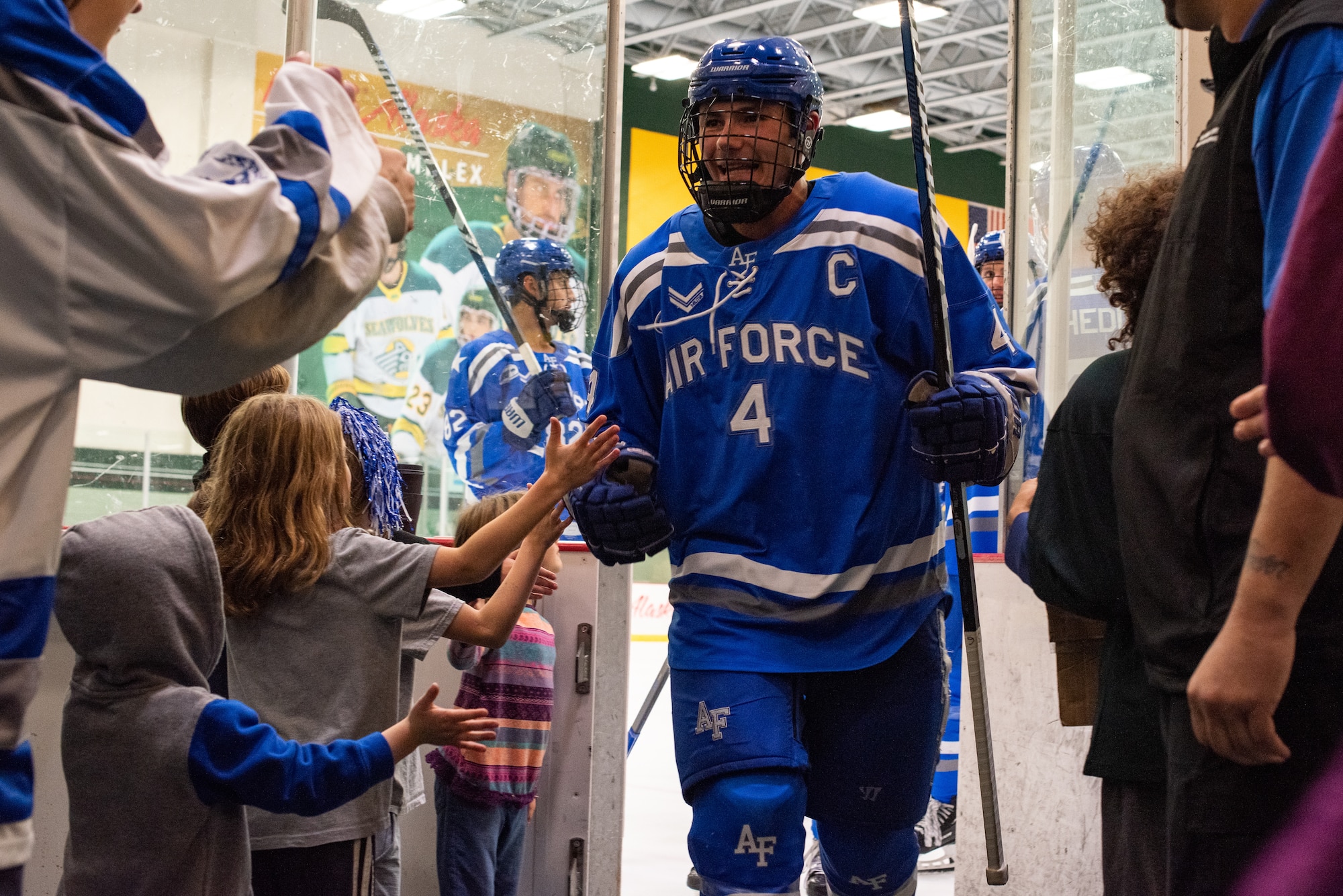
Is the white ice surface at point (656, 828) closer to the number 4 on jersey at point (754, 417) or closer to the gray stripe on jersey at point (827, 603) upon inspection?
the gray stripe on jersey at point (827, 603)

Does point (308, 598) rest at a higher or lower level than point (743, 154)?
lower

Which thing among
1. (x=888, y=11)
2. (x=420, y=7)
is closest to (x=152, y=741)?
(x=420, y=7)

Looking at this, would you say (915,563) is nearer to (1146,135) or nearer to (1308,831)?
(1308,831)

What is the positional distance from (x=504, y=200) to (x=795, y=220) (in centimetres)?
226

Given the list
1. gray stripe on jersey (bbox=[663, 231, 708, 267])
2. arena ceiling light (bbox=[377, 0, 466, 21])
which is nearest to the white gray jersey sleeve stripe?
gray stripe on jersey (bbox=[663, 231, 708, 267])

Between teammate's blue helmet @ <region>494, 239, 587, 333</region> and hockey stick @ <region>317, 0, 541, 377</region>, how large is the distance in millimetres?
63

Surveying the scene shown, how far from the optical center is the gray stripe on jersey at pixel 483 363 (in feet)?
14.0

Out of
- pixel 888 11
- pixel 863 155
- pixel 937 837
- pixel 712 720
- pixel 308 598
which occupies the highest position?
pixel 888 11

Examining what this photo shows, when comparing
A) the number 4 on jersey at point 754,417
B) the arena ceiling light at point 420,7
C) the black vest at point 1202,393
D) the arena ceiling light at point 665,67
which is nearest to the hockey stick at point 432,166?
the arena ceiling light at point 420,7

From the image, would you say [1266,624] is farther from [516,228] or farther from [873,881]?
[516,228]

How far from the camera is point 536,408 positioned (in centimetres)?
434

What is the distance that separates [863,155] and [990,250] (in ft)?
33.0

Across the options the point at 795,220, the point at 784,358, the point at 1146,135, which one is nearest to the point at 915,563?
the point at 784,358

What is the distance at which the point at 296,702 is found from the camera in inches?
84.4
